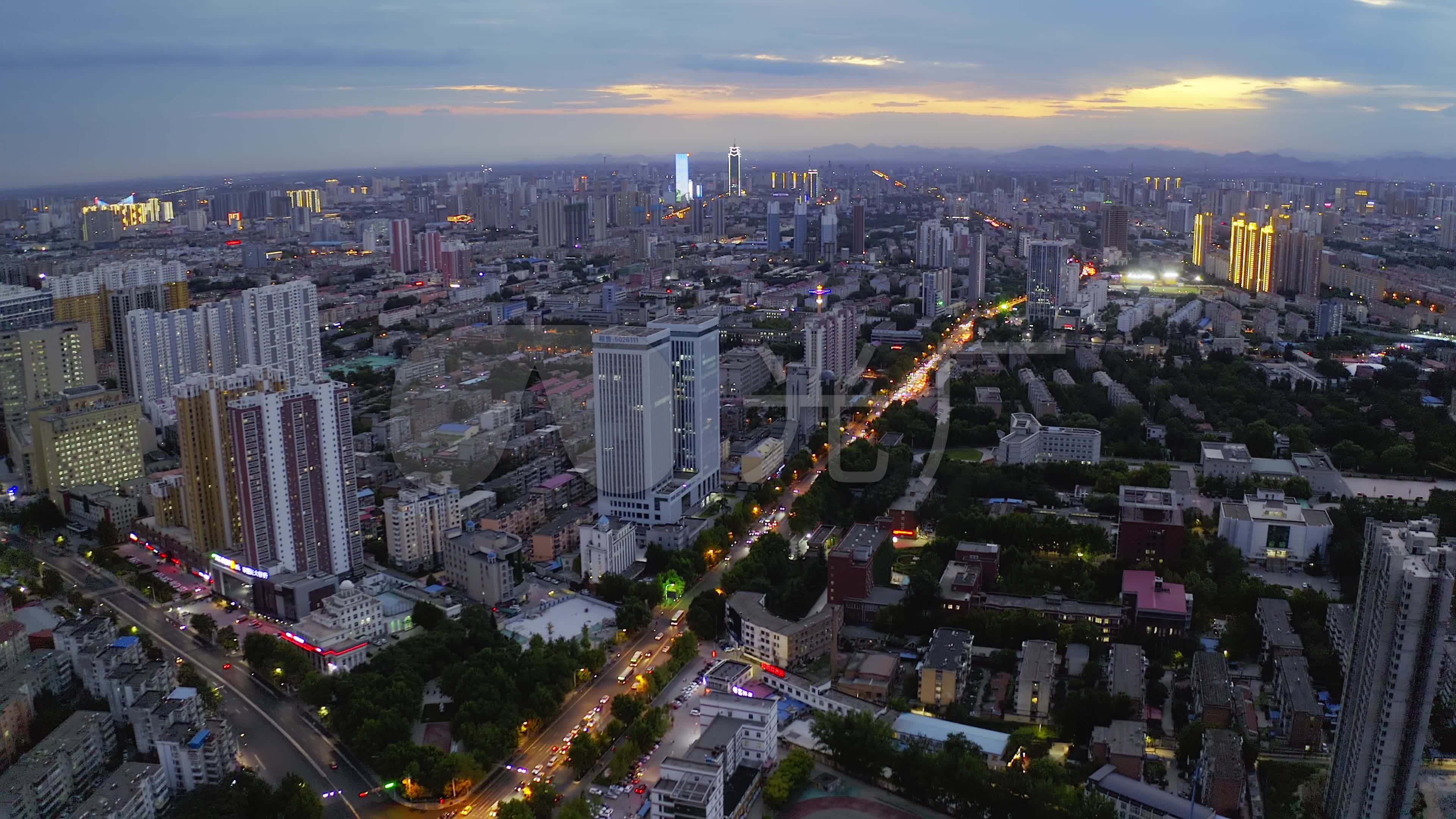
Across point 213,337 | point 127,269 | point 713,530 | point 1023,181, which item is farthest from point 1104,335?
point 1023,181

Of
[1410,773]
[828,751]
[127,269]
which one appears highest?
[127,269]

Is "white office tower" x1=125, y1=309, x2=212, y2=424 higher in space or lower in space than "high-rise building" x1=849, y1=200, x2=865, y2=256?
lower

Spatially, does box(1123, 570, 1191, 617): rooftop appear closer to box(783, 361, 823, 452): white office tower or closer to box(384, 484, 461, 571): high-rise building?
box(783, 361, 823, 452): white office tower

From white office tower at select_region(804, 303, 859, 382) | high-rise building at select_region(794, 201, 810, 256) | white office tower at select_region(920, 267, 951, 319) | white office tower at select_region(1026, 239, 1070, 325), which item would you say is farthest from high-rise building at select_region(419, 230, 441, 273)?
white office tower at select_region(1026, 239, 1070, 325)

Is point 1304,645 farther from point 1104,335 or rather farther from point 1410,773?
point 1104,335

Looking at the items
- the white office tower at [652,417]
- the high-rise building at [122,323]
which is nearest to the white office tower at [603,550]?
the white office tower at [652,417]

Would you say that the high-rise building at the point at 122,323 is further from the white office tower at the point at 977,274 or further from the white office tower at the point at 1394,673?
the white office tower at the point at 977,274
